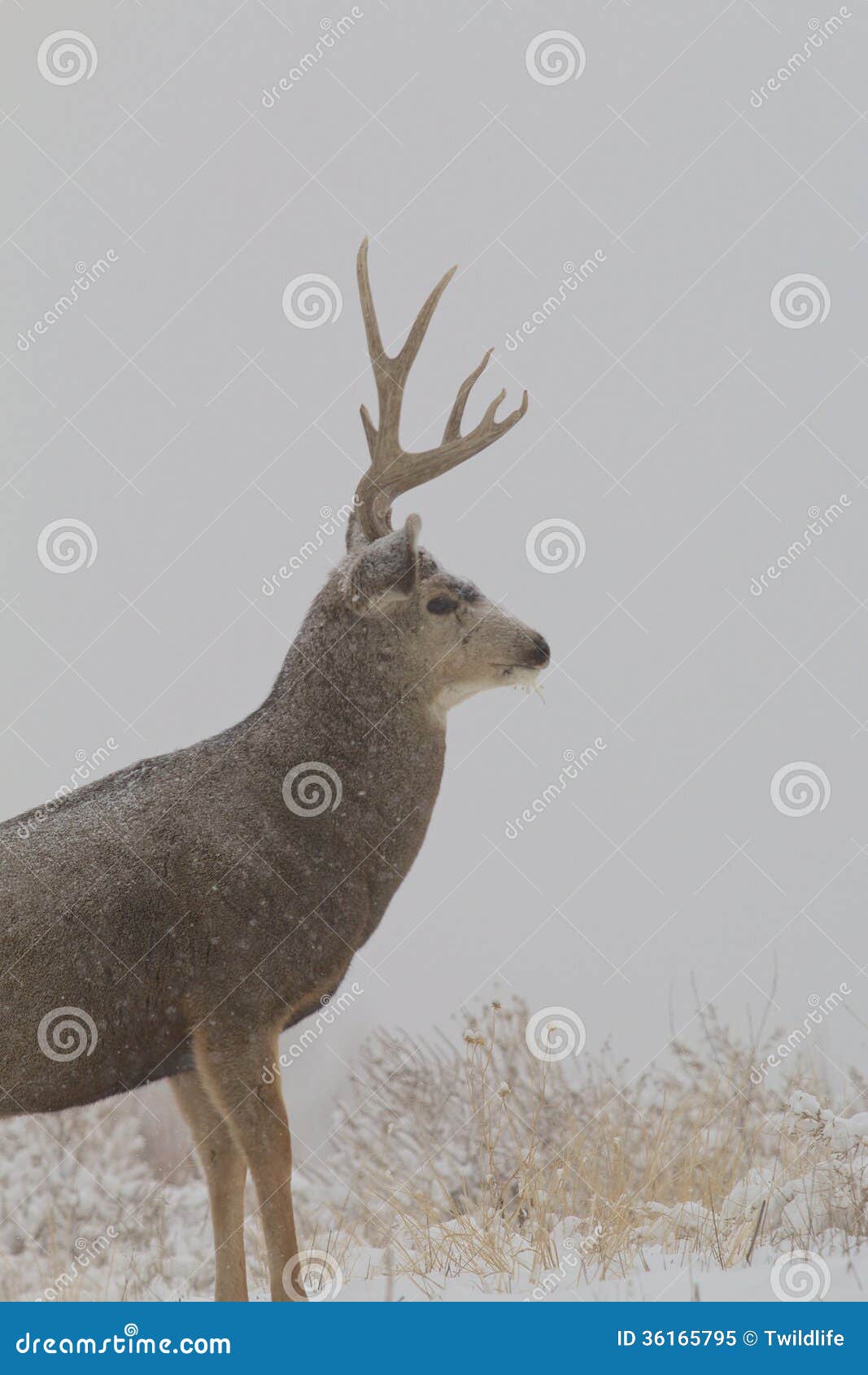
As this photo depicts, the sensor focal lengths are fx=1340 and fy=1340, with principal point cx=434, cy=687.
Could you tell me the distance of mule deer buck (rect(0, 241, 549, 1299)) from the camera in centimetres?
484

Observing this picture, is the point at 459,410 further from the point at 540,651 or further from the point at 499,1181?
the point at 499,1181

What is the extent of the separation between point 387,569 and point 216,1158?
7.82 ft

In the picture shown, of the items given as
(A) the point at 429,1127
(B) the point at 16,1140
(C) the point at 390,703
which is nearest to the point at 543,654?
(C) the point at 390,703

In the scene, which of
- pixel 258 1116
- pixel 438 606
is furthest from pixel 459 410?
pixel 258 1116

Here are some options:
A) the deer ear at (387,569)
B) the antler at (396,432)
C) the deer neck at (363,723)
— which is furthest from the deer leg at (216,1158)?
the antler at (396,432)

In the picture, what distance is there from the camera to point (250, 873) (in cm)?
499

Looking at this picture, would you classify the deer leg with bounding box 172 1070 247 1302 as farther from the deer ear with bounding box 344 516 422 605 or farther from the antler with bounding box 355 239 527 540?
the antler with bounding box 355 239 527 540

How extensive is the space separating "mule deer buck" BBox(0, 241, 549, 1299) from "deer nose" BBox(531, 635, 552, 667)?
15mm

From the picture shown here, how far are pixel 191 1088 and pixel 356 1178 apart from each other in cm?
226

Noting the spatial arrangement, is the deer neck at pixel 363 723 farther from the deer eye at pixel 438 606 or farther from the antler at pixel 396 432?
the antler at pixel 396 432

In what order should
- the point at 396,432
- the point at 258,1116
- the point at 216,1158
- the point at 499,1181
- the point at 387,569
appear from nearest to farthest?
the point at 258,1116 → the point at 216,1158 → the point at 387,569 → the point at 396,432 → the point at 499,1181

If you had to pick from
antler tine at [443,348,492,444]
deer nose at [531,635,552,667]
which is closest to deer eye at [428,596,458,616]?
deer nose at [531,635,552,667]

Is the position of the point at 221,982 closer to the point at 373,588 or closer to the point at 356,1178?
the point at 373,588

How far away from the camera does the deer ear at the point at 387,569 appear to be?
17.4 ft
